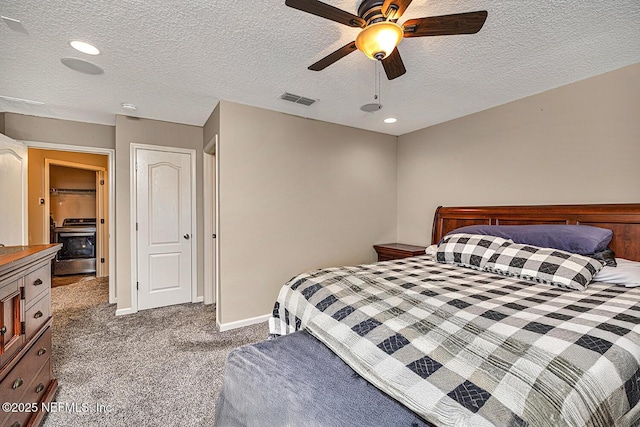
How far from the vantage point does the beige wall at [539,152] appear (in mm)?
2324

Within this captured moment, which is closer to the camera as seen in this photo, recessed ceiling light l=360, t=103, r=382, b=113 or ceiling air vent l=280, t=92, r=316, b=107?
ceiling air vent l=280, t=92, r=316, b=107

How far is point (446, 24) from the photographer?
1.45m

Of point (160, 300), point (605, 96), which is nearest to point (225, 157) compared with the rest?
point (160, 300)

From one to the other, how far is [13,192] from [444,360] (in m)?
4.54

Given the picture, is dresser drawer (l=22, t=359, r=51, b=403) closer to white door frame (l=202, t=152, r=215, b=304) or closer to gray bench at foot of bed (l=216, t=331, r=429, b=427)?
gray bench at foot of bed (l=216, t=331, r=429, b=427)

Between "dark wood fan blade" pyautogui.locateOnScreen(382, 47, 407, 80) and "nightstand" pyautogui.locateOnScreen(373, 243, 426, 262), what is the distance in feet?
7.42

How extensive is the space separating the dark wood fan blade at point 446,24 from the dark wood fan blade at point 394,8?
0.08 meters

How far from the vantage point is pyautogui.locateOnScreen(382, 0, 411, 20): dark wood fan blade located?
4.45ft

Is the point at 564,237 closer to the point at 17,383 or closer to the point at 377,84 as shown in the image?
the point at 377,84

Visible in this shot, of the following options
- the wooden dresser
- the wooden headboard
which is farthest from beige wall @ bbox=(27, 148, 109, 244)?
the wooden headboard

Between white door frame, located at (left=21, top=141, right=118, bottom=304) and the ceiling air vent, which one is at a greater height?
the ceiling air vent

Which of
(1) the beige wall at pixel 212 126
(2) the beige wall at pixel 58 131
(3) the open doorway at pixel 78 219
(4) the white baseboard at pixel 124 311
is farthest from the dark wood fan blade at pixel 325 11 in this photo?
(3) the open doorway at pixel 78 219

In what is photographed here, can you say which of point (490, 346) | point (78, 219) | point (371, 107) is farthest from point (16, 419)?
point (78, 219)

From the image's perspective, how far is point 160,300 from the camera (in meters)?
3.71
